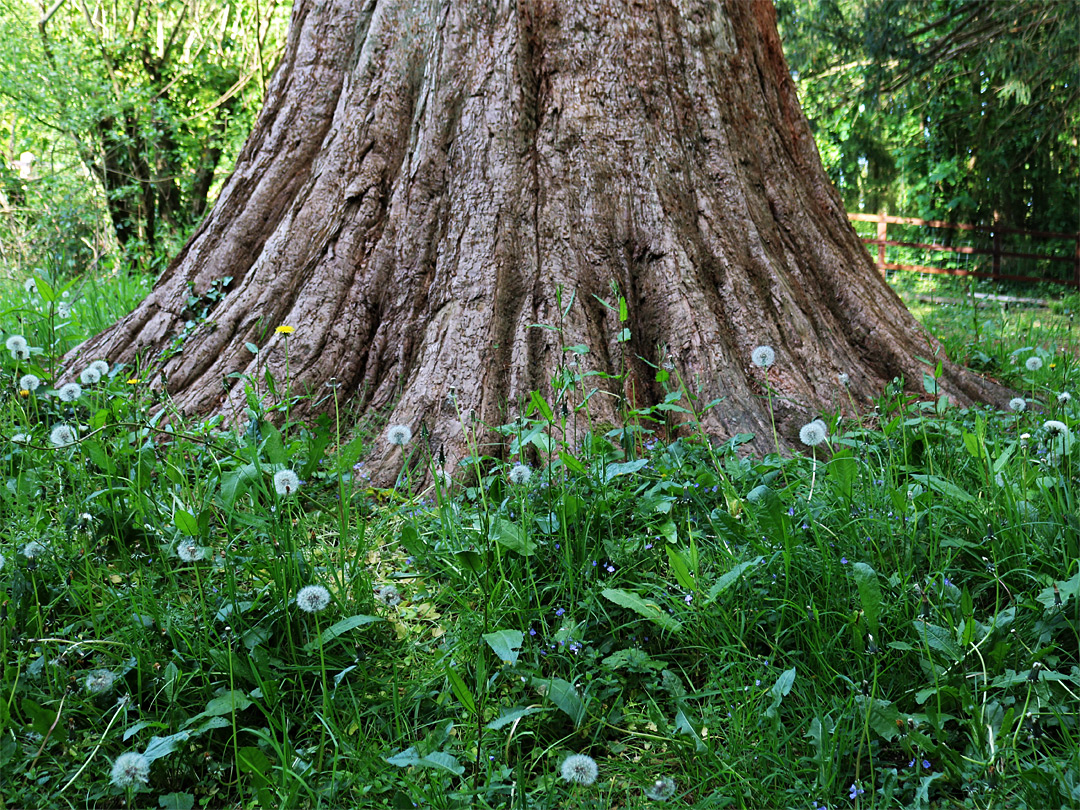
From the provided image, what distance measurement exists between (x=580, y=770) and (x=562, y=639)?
493 millimetres

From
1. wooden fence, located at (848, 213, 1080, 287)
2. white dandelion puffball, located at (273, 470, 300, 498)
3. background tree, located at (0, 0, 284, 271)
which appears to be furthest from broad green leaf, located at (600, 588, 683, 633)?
wooden fence, located at (848, 213, 1080, 287)

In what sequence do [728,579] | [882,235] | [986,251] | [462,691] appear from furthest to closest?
[882,235], [986,251], [728,579], [462,691]

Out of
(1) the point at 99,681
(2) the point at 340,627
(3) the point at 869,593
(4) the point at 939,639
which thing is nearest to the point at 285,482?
(2) the point at 340,627

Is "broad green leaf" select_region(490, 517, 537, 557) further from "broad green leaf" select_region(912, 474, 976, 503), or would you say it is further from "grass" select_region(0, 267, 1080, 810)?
"broad green leaf" select_region(912, 474, 976, 503)

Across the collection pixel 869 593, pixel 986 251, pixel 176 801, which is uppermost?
pixel 986 251

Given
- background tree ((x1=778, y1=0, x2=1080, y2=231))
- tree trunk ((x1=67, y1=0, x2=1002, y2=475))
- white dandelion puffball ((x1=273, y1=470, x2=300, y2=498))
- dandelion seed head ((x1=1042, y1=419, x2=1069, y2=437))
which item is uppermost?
background tree ((x1=778, y1=0, x2=1080, y2=231))

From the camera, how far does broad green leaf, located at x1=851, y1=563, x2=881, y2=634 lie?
1572 millimetres

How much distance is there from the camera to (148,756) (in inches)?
55.8

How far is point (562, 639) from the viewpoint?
1.74 m

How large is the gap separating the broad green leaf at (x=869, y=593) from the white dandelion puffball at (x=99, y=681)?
1.59 m

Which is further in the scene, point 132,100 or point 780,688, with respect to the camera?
point 132,100

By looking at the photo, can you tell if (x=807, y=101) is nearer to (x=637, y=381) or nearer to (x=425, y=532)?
(x=637, y=381)

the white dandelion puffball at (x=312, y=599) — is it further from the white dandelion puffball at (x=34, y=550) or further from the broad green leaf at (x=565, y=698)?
the white dandelion puffball at (x=34, y=550)

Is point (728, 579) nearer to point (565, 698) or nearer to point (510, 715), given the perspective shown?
point (565, 698)
